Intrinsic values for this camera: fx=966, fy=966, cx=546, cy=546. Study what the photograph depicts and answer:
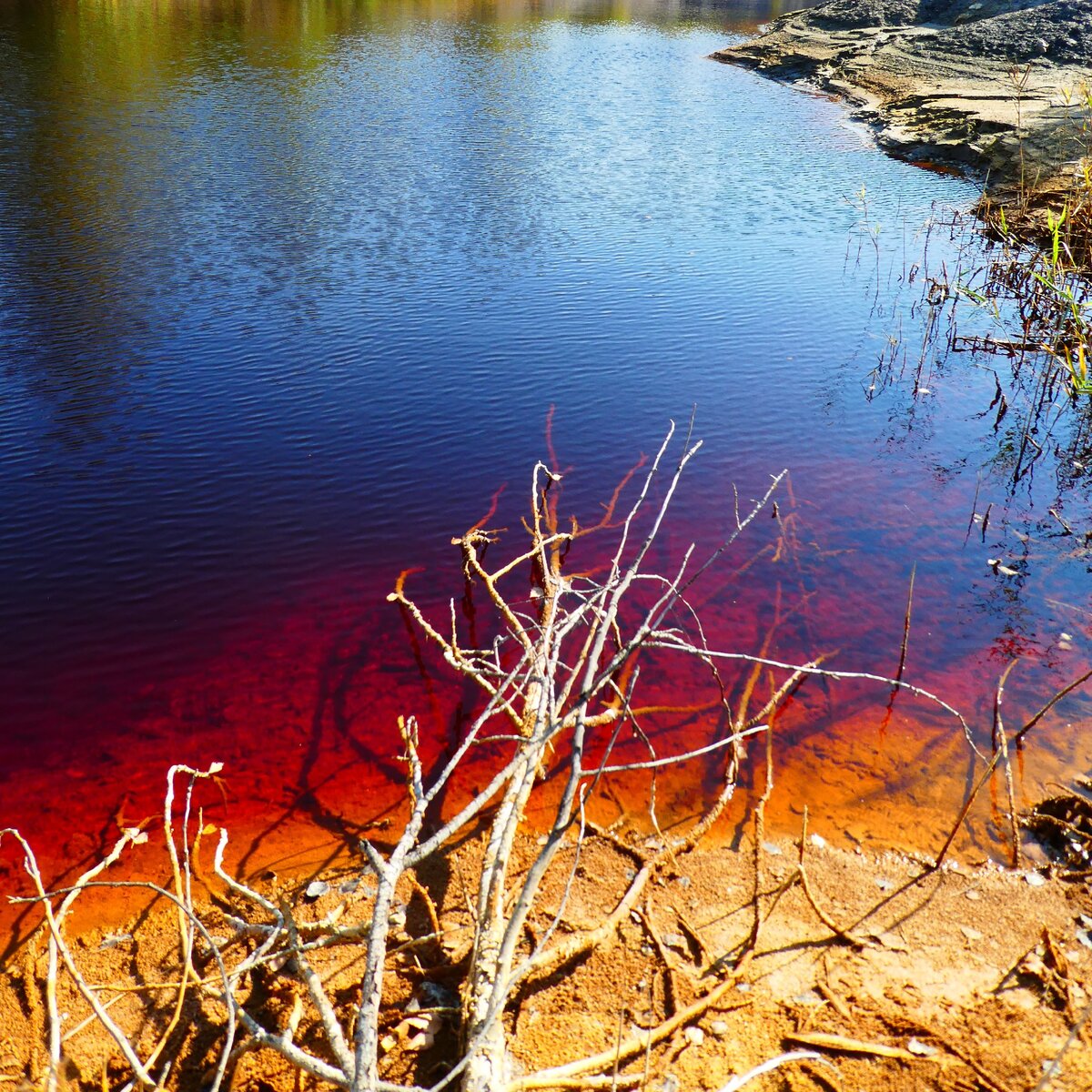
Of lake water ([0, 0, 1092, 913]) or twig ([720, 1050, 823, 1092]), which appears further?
lake water ([0, 0, 1092, 913])

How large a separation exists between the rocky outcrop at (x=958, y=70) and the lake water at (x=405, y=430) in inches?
53.8

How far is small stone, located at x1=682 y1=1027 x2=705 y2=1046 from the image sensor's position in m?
3.28

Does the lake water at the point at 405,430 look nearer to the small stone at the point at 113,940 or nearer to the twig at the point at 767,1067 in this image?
the small stone at the point at 113,940

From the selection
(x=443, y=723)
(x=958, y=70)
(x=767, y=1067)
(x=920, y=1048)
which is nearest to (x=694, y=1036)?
(x=767, y=1067)

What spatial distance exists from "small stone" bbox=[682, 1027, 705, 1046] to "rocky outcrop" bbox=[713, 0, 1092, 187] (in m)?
11.7

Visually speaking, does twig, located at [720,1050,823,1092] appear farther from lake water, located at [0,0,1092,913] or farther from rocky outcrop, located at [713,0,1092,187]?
rocky outcrop, located at [713,0,1092,187]

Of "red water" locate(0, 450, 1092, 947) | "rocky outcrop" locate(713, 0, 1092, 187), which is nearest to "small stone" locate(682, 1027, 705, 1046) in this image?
"red water" locate(0, 450, 1092, 947)

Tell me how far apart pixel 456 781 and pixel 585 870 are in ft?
2.91

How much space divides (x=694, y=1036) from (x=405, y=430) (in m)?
5.68

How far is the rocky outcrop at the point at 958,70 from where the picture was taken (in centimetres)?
1532

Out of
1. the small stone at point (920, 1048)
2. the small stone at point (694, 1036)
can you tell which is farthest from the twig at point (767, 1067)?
the small stone at point (920, 1048)

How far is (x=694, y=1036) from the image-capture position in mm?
3305

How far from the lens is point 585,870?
13.4 ft

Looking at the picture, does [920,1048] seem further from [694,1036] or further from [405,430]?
[405,430]
